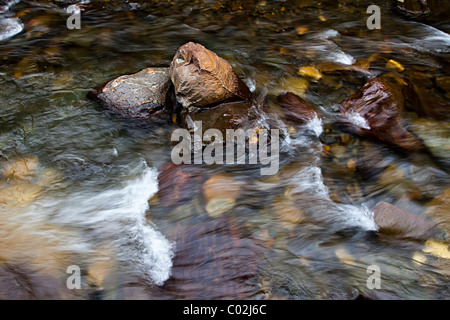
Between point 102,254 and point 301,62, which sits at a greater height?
point 301,62

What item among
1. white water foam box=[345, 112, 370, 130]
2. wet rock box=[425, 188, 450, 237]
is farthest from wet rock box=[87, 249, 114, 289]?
white water foam box=[345, 112, 370, 130]

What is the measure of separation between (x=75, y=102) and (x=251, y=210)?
9.89 feet

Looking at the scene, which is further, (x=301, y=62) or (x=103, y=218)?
(x=301, y=62)

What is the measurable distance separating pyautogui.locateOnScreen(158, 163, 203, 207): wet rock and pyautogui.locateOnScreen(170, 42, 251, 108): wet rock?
0.91m

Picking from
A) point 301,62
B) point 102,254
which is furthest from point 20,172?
point 301,62

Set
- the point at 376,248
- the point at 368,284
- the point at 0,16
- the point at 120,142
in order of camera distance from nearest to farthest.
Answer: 1. the point at 368,284
2. the point at 376,248
3. the point at 120,142
4. the point at 0,16

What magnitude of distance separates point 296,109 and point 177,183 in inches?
79.5

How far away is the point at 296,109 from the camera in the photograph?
4840 millimetres

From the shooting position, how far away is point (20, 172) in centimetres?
397

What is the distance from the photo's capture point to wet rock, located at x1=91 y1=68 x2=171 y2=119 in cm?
461

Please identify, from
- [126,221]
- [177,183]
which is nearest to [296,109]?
[177,183]

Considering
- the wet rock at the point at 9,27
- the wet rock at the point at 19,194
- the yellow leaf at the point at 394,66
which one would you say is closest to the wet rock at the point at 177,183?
the wet rock at the point at 19,194

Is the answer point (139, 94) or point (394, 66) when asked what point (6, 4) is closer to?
point (139, 94)

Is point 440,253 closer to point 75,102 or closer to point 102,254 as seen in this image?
point 102,254
